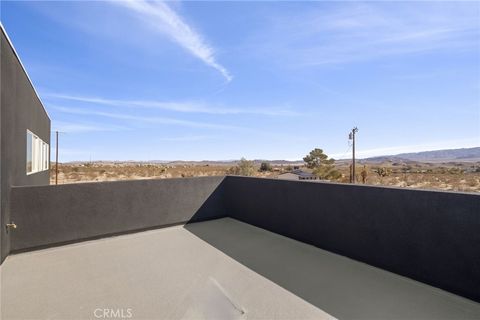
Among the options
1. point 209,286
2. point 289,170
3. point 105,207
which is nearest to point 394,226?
point 209,286

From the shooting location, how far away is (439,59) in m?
6.27

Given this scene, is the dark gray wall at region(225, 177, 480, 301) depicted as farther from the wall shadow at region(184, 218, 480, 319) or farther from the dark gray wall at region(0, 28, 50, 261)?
the dark gray wall at region(0, 28, 50, 261)

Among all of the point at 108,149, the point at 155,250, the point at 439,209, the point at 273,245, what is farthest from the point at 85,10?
the point at 108,149

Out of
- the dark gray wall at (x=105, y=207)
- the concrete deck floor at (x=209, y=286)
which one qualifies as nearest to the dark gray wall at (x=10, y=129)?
the dark gray wall at (x=105, y=207)

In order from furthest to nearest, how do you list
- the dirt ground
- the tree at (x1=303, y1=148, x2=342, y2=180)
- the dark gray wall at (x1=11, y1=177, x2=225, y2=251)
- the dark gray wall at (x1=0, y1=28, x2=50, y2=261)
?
1. the tree at (x1=303, y1=148, x2=342, y2=180)
2. the dirt ground
3. the dark gray wall at (x1=11, y1=177, x2=225, y2=251)
4. the dark gray wall at (x1=0, y1=28, x2=50, y2=261)

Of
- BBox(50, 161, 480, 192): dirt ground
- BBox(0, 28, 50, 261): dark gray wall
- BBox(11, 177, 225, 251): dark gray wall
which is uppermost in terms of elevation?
BBox(0, 28, 50, 261): dark gray wall

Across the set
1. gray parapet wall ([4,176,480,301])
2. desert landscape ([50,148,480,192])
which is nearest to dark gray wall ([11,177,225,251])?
gray parapet wall ([4,176,480,301])

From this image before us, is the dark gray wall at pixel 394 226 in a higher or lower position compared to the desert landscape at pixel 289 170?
higher

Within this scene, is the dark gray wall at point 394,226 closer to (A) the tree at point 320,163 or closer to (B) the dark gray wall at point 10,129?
(B) the dark gray wall at point 10,129

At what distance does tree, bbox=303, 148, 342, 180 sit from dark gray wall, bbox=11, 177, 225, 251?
2157 cm

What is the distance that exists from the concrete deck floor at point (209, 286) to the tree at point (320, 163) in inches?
902

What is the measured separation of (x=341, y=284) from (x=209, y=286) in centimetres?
155

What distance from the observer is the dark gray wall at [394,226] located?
2520 mm

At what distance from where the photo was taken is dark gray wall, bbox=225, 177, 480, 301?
2.52 metres
